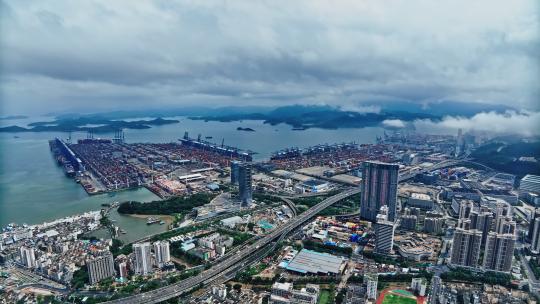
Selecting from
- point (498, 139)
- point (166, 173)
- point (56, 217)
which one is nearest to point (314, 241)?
point (56, 217)

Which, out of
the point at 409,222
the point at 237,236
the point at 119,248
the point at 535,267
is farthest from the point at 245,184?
the point at 535,267

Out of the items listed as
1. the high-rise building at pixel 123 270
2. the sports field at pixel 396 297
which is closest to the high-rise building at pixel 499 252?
the sports field at pixel 396 297

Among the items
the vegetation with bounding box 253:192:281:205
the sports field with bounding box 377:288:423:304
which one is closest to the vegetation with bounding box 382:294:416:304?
the sports field with bounding box 377:288:423:304

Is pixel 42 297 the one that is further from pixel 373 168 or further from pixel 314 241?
pixel 373 168

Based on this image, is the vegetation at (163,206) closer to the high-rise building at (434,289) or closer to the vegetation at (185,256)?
the vegetation at (185,256)

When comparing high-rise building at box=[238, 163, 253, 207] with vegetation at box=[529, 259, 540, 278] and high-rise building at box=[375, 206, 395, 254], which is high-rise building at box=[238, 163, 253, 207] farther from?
vegetation at box=[529, 259, 540, 278]
